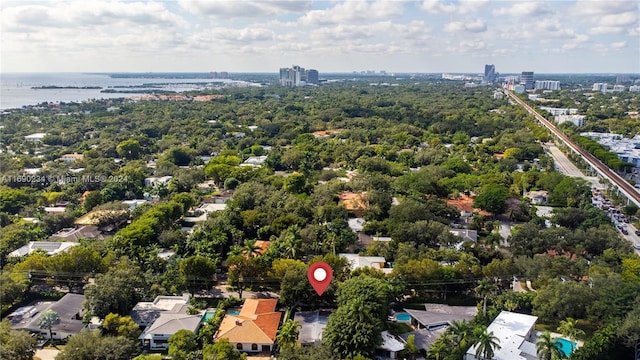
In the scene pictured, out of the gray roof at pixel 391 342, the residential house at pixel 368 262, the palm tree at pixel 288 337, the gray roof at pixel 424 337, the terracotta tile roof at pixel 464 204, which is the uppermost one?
the palm tree at pixel 288 337

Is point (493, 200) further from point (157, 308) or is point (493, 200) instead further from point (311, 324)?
point (157, 308)

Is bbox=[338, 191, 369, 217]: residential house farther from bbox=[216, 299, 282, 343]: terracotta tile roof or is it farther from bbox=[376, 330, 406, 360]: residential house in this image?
bbox=[376, 330, 406, 360]: residential house

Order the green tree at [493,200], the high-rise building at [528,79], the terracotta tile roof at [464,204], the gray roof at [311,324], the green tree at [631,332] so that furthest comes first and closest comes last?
the high-rise building at [528,79], the terracotta tile roof at [464,204], the green tree at [493,200], the gray roof at [311,324], the green tree at [631,332]

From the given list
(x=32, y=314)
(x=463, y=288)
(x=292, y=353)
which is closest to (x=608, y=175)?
(x=463, y=288)

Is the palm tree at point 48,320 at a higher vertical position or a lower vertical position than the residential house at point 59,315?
higher

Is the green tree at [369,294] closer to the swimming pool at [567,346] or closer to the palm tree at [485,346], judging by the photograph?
the palm tree at [485,346]

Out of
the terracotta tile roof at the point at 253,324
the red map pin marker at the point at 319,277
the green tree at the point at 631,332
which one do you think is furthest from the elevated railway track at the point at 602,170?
the terracotta tile roof at the point at 253,324
